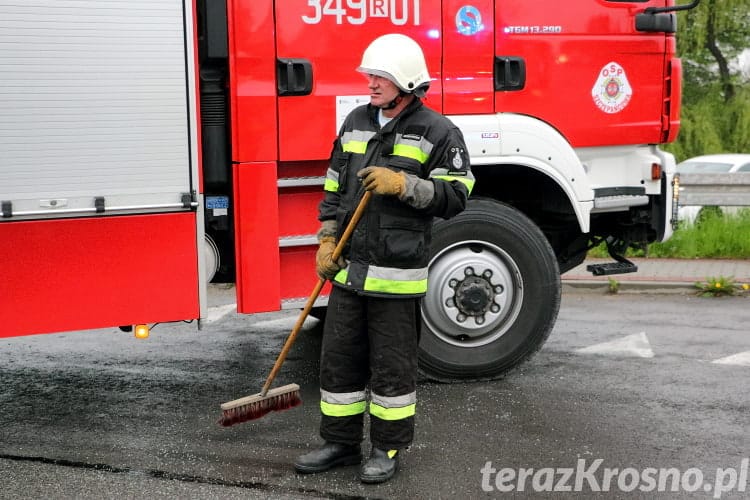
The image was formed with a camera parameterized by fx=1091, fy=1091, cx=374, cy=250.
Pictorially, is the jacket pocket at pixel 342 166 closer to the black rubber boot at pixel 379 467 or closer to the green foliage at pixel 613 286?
the black rubber boot at pixel 379 467

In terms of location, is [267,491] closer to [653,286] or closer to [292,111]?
[292,111]

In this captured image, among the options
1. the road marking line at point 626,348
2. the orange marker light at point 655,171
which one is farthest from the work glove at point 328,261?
the road marking line at point 626,348

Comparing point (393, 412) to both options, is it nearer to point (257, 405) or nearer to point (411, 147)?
point (257, 405)

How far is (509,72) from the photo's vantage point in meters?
5.75

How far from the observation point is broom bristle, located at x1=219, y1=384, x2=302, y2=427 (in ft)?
15.7

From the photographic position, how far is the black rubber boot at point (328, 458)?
4535mm

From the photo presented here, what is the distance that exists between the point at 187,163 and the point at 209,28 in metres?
0.66

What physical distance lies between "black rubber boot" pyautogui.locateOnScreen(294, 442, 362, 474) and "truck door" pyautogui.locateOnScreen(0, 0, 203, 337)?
3.31ft

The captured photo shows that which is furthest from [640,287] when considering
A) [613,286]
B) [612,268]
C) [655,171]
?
[655,171]

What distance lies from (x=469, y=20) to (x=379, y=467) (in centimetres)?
244

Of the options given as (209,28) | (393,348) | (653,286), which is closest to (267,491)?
(393,348)

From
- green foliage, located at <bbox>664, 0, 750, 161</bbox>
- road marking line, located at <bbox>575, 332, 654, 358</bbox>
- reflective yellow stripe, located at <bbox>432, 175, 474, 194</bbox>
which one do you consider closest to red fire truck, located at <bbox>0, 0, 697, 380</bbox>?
road marking line, located at <bbox>575, 332, 654, 358</bbox>

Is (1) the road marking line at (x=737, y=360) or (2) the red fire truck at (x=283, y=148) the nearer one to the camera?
(2) the red fire truck at (x=283, y=148)

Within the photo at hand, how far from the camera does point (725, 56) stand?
961 inches
